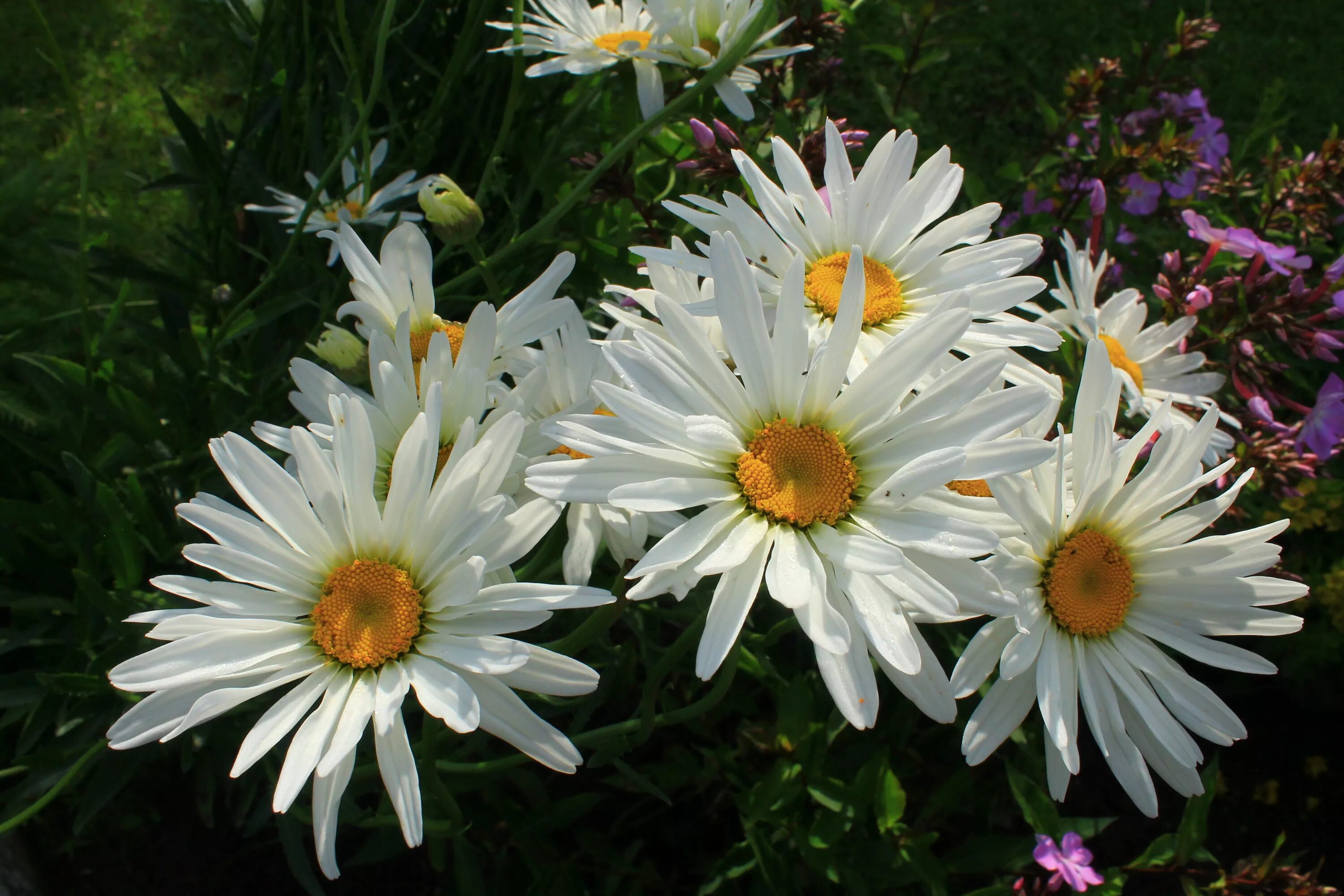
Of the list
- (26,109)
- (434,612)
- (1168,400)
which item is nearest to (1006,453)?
(1168,400)

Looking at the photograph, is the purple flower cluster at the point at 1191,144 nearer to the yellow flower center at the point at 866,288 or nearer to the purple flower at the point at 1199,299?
the purple flower at the point at 1199,299

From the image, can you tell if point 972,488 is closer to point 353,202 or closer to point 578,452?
point 578,452

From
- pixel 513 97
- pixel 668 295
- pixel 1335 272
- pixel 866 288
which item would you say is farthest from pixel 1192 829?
pixel 513 97

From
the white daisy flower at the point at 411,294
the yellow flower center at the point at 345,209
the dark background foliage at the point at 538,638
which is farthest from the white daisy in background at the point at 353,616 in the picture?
the yellow flower center at the point at 345,209

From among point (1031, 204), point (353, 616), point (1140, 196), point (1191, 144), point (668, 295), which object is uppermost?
point (1191, 144)

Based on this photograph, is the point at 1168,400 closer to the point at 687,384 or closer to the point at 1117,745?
→ the point at 1117,745
